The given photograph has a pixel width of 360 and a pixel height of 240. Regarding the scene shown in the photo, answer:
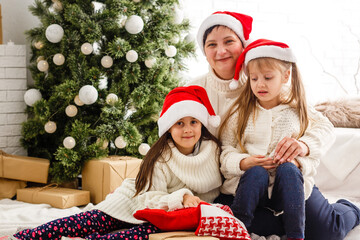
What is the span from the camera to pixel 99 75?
275 cm

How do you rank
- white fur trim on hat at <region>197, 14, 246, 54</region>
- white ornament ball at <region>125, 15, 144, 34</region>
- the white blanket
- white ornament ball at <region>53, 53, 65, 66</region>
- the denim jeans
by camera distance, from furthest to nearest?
white ornament ball at <region>53, 53, 65, 66</region>
white ornament ball at <region>125, 15, 144, 34</region>
the white blanket
white fur trim on hat at <region>197, 14, 246, 54</region>
the denim jeans

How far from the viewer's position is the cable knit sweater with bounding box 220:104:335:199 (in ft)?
5.59

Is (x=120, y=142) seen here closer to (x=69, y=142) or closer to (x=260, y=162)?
(x=69, y=142)

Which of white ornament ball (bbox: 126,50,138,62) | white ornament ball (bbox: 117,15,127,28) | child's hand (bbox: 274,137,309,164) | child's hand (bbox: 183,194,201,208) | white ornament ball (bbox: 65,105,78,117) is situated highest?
white ornament ball (bbox: 117,15,127,28)

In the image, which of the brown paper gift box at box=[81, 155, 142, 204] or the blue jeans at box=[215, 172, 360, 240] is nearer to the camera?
the blue jeans at box=[215, 172, 360, 240]

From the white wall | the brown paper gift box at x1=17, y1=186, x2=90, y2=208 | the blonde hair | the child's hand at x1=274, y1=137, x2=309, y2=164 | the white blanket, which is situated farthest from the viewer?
the white wall

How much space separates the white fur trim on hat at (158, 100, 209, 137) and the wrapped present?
1484 millimetres

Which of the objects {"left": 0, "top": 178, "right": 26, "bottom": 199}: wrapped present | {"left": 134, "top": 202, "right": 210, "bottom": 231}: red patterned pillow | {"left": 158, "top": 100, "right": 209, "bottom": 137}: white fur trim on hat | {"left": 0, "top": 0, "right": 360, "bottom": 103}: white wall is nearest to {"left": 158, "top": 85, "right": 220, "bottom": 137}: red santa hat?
{"left": 158, "top": 100, "right": 209, "bottom": 137}: white fur trim on hat

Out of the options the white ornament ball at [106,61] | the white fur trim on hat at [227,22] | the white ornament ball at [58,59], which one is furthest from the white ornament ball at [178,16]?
the white fur trim on hat at [227,22]

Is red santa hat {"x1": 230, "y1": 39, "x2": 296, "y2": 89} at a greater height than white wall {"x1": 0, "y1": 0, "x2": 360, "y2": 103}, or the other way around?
white wall {"x1": 0, "y1": 0, "x2": 360, "y2": 103}

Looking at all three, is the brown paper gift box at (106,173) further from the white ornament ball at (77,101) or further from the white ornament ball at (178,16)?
the white ornament ball at (178,16)

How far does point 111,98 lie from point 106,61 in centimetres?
25

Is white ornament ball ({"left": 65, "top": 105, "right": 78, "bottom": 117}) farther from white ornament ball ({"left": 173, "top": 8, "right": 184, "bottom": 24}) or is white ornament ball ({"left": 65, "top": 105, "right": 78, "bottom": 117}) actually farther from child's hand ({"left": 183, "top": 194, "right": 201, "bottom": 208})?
child's hand ({"left": 183, "top": 194, "right": 201, "bottom": 208})

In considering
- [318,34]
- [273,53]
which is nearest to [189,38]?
[273,53]
